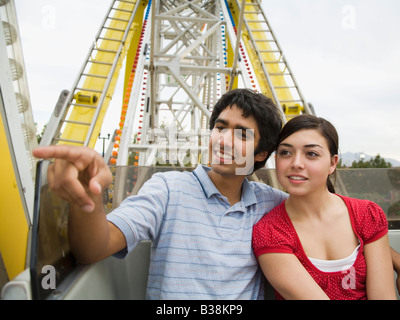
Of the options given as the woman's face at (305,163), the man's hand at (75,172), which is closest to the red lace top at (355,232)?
the woman's face at (305,163)

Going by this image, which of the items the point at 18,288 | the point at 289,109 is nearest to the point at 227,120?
the point at 18,288

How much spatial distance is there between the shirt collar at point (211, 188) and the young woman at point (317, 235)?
0.31ft

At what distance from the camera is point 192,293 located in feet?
3.18

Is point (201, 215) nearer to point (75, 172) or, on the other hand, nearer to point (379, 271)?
point (75, 172)

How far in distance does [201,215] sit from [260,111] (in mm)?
477

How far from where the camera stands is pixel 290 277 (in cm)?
95

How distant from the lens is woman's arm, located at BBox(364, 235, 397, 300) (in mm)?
1002

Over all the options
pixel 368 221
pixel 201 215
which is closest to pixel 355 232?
pixel 368 221

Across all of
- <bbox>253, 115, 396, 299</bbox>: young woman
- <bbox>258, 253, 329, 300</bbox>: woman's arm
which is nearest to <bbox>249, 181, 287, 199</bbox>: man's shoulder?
<bbox>253, 115, 396, 299</bbox>: young woman

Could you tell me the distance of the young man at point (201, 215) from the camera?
76 cm

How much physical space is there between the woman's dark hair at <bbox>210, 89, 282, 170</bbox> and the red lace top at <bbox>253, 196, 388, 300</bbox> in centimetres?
30

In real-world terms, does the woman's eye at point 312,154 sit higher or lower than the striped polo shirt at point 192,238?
higher

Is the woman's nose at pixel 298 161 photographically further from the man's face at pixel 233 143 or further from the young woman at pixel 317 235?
the man's face at pixel 233 143

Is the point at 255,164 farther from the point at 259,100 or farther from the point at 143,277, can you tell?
the point at 143,277
